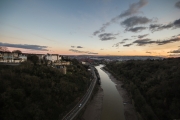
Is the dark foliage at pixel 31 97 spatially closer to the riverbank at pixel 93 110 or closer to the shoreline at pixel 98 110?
the riverbank at pixel 93 110

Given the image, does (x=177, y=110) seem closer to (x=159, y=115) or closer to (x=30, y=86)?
(x=159, y=115)

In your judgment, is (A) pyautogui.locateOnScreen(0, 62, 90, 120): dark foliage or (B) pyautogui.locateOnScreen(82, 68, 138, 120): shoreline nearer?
(A) pyautogui.locateOnScreen(0, 62, 90, 120): dark foliage

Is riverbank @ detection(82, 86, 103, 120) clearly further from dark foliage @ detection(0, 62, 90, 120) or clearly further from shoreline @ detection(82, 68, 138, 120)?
dark foliage @ detection(0, 62, 90, 120)

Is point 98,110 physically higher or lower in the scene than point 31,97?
lower

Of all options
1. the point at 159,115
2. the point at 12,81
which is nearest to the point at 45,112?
the point at 12,81

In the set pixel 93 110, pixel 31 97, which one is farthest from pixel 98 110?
pixel 31 97

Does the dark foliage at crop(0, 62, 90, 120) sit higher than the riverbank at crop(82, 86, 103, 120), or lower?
higher

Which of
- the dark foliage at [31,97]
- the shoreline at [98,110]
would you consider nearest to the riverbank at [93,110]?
the shoreline at [98,110]

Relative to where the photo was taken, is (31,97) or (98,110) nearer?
(31,97)

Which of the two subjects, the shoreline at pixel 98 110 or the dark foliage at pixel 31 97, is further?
the shoreline at pixel 98 110

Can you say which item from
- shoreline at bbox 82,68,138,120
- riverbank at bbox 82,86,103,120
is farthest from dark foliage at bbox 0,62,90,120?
shoreline at bbox 82,68,138,120

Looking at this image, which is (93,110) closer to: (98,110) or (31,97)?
(98,110)
